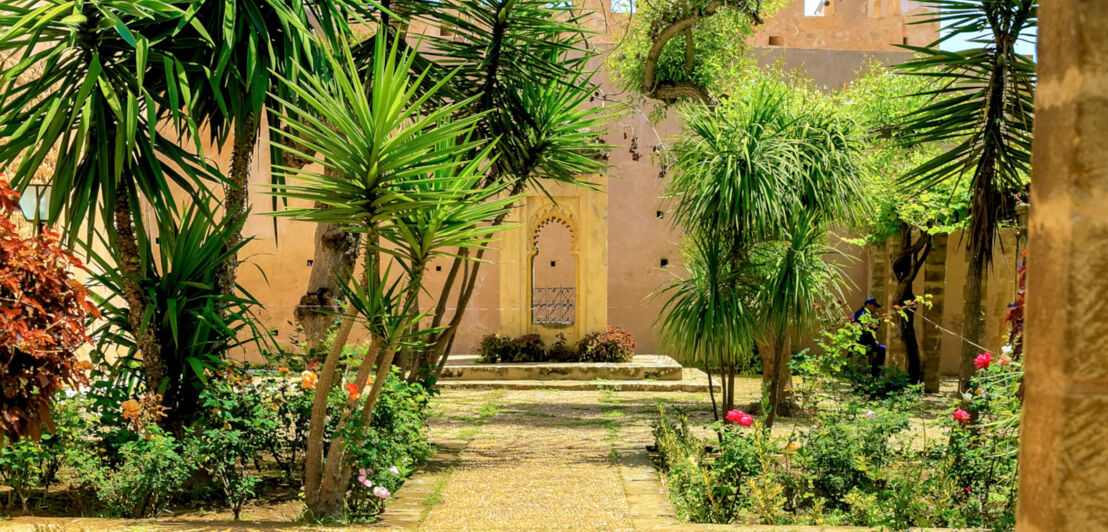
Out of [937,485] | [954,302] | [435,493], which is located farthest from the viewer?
[954,302]

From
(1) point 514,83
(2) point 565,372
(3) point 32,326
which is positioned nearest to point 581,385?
(2) point 565,372

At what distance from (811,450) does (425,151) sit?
2491mm

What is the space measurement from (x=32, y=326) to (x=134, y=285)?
3.34ft

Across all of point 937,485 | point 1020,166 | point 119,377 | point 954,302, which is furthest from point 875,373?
point 119,377

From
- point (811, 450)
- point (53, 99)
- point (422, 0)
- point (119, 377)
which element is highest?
point (422, 0)

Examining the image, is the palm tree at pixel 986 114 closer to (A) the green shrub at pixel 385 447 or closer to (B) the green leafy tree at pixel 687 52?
(A) the green shrub at pixel 385 447

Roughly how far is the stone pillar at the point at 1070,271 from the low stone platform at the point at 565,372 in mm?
11422

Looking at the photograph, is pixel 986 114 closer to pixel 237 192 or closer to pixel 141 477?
pixel 237 192

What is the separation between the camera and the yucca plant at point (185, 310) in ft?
14.5

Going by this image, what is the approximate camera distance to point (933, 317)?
39.7 ft

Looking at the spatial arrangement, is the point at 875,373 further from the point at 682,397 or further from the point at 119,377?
the point at 119,377

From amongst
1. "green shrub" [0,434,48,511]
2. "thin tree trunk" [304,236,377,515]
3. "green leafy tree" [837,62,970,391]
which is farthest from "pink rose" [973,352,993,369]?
"green leafy tree" [837,62,970,391]

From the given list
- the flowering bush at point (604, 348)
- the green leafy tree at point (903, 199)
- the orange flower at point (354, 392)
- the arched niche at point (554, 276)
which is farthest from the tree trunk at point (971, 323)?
the arched niche at point (554, 276)

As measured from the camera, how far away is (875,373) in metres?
13.2
